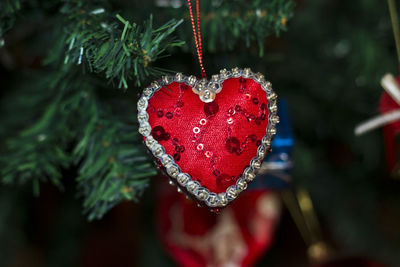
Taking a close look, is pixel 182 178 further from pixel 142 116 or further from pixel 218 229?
pixel 218 229

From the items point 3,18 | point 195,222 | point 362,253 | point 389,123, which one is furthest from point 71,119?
point 362,253

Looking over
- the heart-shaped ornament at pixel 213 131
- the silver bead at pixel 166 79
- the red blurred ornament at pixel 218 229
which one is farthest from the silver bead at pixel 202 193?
the red blurred ornament at pixel 218 229

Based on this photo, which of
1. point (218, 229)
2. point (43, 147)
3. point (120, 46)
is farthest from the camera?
point (218, 229)

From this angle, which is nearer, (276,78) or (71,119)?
(71,119)

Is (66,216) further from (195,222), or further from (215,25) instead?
(215,25)

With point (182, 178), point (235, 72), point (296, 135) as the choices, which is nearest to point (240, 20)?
point (235, 72)

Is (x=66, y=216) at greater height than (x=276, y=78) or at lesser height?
lesser
